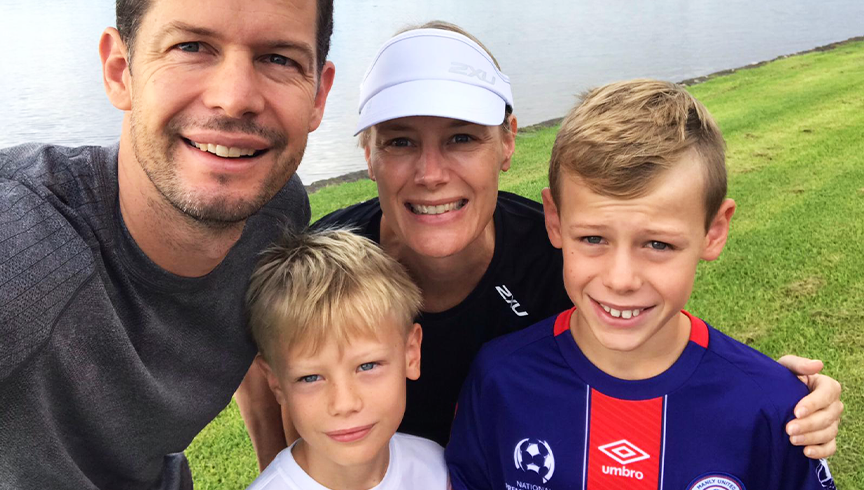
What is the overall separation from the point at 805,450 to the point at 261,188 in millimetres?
1660

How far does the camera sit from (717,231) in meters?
2.08

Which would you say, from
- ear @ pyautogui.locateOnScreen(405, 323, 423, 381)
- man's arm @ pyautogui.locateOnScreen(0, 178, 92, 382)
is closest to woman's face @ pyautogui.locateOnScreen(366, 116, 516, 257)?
ear @ pyautogui.locateOnScreen(405, 323, 423, 381)

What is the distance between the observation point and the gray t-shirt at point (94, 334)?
1848 millimetres

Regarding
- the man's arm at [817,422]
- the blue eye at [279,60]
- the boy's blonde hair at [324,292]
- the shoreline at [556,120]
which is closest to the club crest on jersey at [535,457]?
the boy's blonde hair at [324,292]

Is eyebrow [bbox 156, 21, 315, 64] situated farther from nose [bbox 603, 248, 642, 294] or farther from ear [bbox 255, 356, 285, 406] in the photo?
nose [bbox 603, 248, 642, 294]

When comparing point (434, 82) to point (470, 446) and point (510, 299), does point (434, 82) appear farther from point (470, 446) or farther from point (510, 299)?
point (470, 446)

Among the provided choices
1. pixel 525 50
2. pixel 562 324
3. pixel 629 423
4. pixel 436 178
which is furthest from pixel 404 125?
pixel 525 50

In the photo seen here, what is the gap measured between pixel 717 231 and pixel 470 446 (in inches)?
38.0

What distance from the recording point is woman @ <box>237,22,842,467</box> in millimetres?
2367

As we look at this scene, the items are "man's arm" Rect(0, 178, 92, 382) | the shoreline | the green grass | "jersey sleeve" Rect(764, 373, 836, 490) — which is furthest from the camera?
the shoreline

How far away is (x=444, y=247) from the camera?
240cm

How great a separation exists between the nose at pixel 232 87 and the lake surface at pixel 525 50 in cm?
94

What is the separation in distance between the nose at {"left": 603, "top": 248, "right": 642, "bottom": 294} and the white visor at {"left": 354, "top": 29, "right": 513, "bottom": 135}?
650 mm

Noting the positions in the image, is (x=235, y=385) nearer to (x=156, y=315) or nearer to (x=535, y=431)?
(x=156, y=315)
